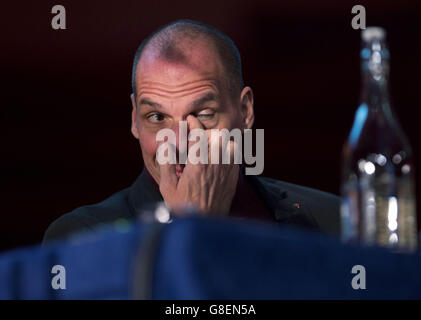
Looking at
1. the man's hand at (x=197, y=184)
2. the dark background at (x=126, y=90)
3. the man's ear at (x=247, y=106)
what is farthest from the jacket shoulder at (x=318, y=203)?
the dark background at (x=126, y=90)

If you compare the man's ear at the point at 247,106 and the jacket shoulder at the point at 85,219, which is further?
the man's ear at the point at 247,106

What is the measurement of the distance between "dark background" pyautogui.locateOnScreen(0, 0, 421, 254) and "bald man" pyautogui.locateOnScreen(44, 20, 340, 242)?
101cm

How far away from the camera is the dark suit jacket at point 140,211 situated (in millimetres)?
1729

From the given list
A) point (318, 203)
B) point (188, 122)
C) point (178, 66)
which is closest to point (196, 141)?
point (188, 122)

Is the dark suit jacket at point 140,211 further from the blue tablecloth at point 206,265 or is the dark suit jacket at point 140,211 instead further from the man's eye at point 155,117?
the blue tablecloth at point 206,265

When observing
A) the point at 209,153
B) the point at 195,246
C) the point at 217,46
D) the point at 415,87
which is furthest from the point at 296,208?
the point at 415,87

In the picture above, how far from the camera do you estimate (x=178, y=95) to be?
1676 millimetres

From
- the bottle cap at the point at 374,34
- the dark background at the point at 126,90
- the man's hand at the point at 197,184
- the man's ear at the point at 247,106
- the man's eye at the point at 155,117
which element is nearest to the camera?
the bottle cap at the point at 374,34

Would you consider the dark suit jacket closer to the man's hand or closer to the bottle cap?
the man's hand

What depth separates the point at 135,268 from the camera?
505mm

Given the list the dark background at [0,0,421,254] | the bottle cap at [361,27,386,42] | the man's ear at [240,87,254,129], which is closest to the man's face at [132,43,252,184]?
the man's ear at [240,87,254,129]

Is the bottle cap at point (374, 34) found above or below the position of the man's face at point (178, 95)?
below

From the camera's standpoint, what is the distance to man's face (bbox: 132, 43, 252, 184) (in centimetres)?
168

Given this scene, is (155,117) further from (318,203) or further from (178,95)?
(318,203)
